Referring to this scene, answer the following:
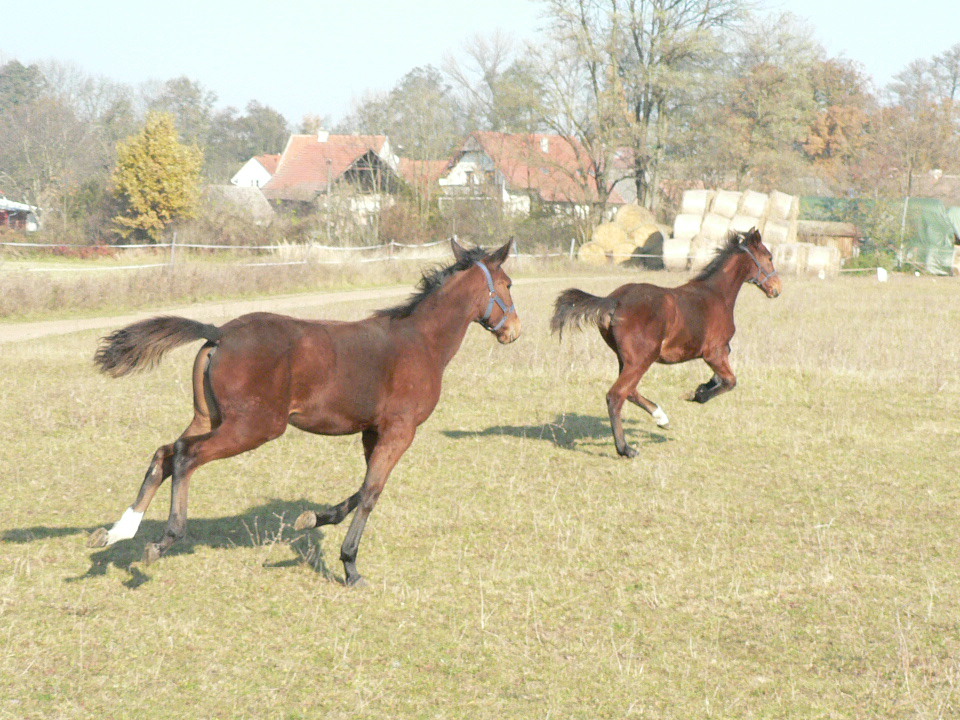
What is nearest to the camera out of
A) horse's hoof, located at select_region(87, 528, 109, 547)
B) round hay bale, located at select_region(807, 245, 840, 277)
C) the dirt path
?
horse's hoof, located at select_region(87, 528, 109, 547)

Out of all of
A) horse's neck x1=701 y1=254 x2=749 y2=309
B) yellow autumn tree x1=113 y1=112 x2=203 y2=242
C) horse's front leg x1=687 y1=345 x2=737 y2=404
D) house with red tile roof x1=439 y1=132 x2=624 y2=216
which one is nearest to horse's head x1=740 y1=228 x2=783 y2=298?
horse's neck x1=701 y1=254 x2=749 y2=309

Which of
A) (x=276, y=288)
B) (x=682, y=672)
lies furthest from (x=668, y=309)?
(x=276, y=288)

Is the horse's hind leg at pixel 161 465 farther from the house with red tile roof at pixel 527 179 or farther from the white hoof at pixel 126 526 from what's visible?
the house with red tile roof at pixel 527 179

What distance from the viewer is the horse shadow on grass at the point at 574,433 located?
404 inches

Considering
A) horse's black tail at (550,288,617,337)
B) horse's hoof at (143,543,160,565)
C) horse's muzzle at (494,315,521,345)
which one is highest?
horse's muzzle at (494,315,521,345)

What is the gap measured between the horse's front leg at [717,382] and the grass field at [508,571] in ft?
1.72

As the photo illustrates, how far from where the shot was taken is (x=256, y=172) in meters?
96.1

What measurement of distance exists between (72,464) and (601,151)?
40.7 metres

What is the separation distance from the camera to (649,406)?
10109 mm

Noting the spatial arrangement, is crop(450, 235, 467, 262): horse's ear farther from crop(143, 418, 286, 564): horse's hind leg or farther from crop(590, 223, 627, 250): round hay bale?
crop(590, 223, 627, 250): round hay bale

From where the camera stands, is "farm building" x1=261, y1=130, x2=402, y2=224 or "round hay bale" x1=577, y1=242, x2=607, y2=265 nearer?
"round hay bale" x1=577, y1=242, x2=607, y2=265

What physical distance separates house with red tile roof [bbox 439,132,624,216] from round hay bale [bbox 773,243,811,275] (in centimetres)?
1380

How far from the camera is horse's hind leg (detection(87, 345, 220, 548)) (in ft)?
17.0

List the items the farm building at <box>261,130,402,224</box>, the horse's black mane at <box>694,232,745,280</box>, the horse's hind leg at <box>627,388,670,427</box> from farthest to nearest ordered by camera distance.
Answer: the farm building at <box>261,130,402,224</box>
the horse's black mane at <box>694,232,745,280</box>
the horse's hind leg at <box>627,388,670,427</box>
